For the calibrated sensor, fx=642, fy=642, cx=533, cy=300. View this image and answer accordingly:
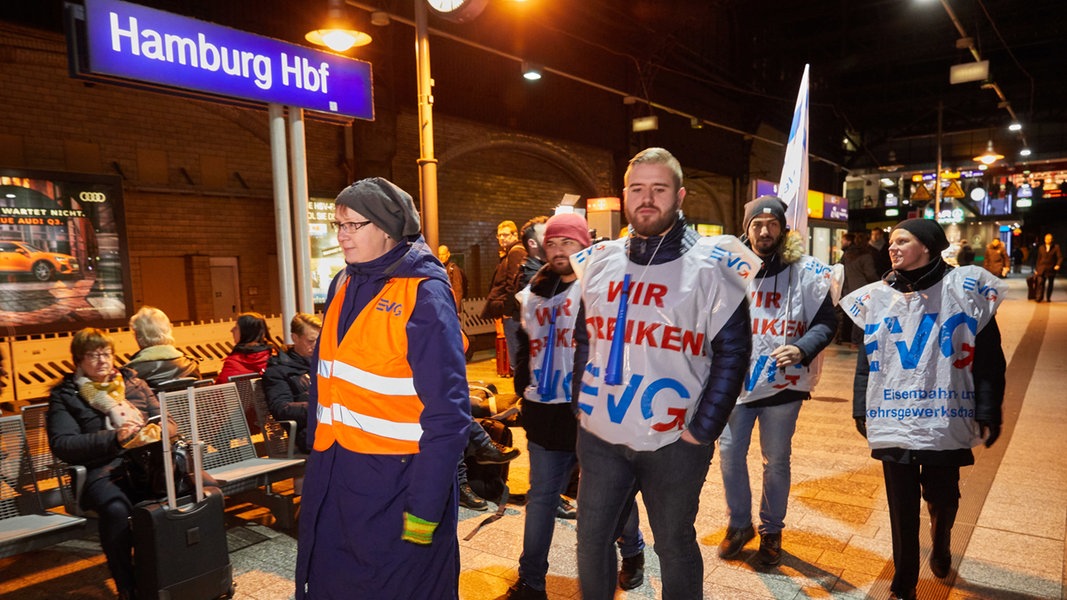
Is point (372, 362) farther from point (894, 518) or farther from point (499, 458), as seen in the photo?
point (894, 518)

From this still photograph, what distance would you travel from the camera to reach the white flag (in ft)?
13.0

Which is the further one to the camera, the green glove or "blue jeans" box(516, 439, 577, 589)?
"blue jeans" box(516, 439, 577, 589)

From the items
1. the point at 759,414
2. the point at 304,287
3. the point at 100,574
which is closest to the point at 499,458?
the point at 759,414

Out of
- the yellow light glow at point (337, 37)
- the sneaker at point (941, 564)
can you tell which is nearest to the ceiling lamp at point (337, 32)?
the yellow light glow at point (337, 37)

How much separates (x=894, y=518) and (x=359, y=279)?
2.77m

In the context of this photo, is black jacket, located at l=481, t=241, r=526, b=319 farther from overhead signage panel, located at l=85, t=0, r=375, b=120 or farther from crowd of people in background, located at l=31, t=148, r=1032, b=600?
crowd of people in background, located at l=31, t=148, r=1032, b=600

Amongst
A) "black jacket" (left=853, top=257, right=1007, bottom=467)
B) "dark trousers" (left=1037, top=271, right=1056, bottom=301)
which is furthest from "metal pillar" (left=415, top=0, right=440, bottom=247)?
"dark trousers" (left=1037, top=271, right=1056, bottom=301)

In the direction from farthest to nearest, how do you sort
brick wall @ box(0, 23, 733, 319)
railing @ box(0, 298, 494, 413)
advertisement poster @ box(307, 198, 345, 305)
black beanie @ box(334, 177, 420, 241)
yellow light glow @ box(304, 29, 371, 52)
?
advertisement poster @ box(307, 198, 345, 305) < brick wall @ box(0, 23, 733, 319) < railing @ box(0, 298, 494, 413) < yellow light glow @ box(304, 29, 371, 52) < black beanie @ box(334, 177, 420, 241)

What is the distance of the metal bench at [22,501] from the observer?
328cm

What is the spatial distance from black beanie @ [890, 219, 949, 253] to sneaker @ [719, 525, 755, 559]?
1.80 metres

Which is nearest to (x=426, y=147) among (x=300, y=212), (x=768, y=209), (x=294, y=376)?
(x=300, y=212)

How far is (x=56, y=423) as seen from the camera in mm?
3475

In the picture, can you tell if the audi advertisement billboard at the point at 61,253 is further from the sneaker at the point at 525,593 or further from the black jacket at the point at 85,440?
the sneaker at the point at 525,593

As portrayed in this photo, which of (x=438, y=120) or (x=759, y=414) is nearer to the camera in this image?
(x=759, y=414)
